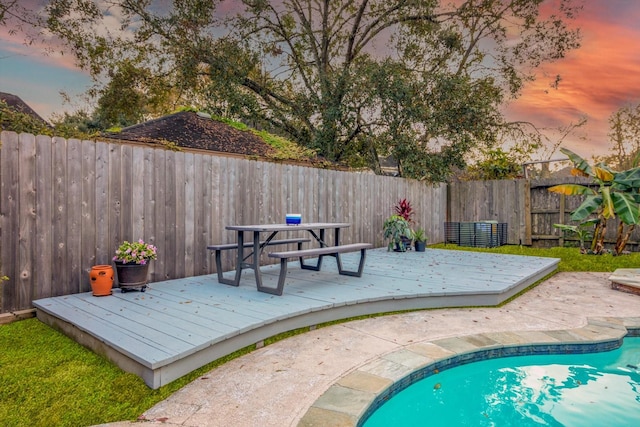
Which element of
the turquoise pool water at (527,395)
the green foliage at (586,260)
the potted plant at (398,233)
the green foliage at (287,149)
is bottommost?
the turquoise pool water at (527,395)

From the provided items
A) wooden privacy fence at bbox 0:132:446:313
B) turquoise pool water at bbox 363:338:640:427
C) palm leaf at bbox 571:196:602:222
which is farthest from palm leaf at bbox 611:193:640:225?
wooden privacy fence at bbox 0:132:446:313

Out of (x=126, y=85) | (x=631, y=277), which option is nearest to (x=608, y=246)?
(x=631, y=277)

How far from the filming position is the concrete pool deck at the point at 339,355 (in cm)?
209

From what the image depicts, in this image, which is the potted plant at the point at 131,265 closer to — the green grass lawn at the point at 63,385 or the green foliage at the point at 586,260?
the green grass lawn at the point at 63,385

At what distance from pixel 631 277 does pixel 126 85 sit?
1461 centimetres

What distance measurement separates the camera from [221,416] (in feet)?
6.77

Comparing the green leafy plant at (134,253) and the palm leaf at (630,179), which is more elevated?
the palm leaf at (630,179)

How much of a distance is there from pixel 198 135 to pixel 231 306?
838 cm

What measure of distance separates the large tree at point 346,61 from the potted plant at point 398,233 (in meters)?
3.48

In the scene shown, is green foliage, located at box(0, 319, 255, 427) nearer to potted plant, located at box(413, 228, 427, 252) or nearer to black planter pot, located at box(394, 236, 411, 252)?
black planter pot, located at box(394, 236, 411, 252)

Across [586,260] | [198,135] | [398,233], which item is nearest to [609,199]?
[586,260]

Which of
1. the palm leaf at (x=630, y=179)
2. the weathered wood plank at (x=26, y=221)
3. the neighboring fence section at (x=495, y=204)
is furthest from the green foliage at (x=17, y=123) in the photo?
the palm leaf at (x=630, y=179)

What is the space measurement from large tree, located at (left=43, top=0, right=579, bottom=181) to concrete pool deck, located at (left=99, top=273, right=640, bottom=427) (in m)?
7.30

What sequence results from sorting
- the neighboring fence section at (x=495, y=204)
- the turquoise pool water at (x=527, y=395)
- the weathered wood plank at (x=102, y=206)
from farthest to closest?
the neighboring fence section at (x=495, y=204), the weathered wood plank at (x=102, y=206), the turquoise pool water at (x=527, y=395)
